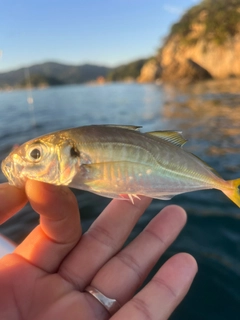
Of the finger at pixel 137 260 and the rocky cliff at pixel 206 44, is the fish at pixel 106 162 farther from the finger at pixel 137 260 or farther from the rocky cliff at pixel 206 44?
the rocky cliff at pixel 206 44

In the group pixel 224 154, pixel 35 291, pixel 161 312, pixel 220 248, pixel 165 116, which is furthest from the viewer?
pixel 165 116

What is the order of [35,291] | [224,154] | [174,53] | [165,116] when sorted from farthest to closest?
1. [174,53]
2. [165,116]
3. [224,154]
4. [35,291]

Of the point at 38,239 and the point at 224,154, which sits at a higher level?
the point at 38,239

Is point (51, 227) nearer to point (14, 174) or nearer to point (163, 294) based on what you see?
point (14, 174)

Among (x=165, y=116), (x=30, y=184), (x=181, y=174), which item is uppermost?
(x=30, y=184)

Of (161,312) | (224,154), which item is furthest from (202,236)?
(224,154)

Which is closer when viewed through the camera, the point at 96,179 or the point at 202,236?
the point at 96,179

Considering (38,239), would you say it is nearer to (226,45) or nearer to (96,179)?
(96,179)
